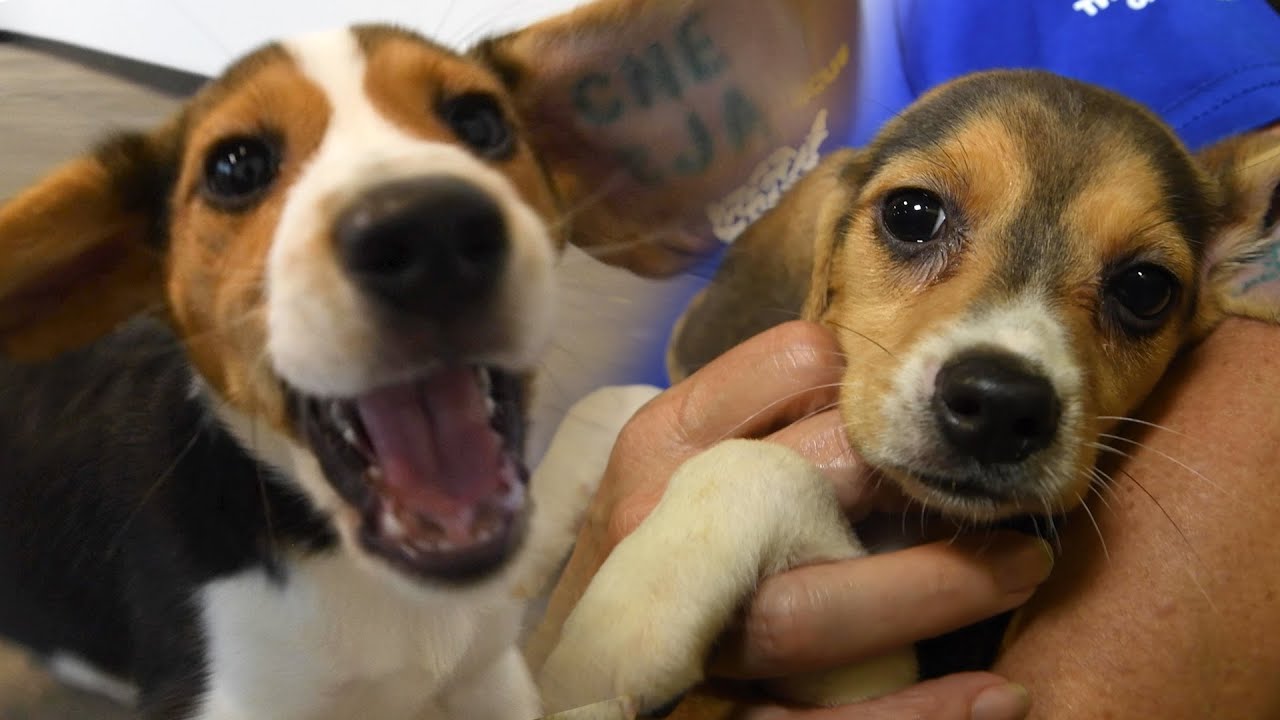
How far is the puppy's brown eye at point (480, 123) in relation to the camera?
0.63 metres

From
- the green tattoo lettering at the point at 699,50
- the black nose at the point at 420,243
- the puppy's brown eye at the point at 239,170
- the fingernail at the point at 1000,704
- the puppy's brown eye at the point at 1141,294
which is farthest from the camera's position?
the puppy's brown eye at the point at 1141,294

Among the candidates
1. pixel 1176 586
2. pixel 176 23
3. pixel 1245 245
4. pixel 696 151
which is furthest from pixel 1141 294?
pixel 176 23

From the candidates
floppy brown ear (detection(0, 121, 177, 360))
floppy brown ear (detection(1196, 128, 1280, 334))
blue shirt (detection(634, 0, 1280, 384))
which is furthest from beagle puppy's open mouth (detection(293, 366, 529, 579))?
floppy brown ear (detection(1196, 128, 1280, 334))

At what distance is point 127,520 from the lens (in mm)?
613

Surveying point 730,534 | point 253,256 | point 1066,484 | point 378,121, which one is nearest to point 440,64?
point 378,121

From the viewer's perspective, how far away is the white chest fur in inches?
25.5

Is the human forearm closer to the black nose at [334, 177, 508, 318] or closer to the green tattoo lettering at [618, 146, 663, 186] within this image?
the green tattoo lettering at [618, 146, 663, 186]

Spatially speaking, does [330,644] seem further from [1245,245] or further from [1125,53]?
[1125,53]

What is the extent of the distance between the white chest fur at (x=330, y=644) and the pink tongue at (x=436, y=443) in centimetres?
13

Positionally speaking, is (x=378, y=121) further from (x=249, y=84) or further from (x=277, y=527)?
(x=277, y=527)

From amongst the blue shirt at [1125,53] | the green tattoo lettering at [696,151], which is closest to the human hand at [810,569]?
the green tattoo lettering at [696,151]

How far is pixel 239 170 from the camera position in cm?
61

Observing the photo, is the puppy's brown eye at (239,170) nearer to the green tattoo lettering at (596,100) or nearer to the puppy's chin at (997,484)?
the green tattoo lettering at (596,100)

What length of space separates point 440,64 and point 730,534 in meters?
0.47
